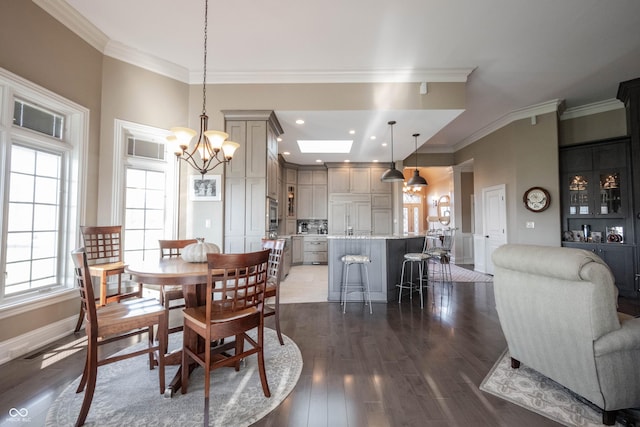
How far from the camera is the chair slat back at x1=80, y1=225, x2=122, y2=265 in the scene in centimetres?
306

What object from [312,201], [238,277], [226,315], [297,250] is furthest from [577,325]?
[312,201]

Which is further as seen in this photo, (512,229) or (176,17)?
(512,229)

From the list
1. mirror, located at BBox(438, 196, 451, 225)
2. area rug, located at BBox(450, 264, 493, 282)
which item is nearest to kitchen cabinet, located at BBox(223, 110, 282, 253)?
area rug, located at BBox(450, 264, 493, 282)

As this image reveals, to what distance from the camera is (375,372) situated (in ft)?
7.11

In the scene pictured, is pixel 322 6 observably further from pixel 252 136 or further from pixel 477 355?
pixel 477 355

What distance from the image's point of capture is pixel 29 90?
2574 millimetres

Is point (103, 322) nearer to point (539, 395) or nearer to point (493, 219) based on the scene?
point (539, 395)

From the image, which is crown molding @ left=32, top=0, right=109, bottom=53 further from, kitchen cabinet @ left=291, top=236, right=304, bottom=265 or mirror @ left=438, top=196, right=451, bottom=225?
mirror @ left=438, top=196, right=451, bottom=225

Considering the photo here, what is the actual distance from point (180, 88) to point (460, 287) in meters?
5.95

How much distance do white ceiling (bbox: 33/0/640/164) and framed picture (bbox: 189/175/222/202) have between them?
60.7 inches

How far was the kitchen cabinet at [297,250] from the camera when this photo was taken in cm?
728

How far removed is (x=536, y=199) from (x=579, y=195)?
717mm

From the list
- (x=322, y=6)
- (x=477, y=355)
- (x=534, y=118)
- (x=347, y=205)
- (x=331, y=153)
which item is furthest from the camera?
(x=347, y=205)

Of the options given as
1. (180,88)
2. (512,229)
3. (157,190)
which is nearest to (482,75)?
(512,229)
